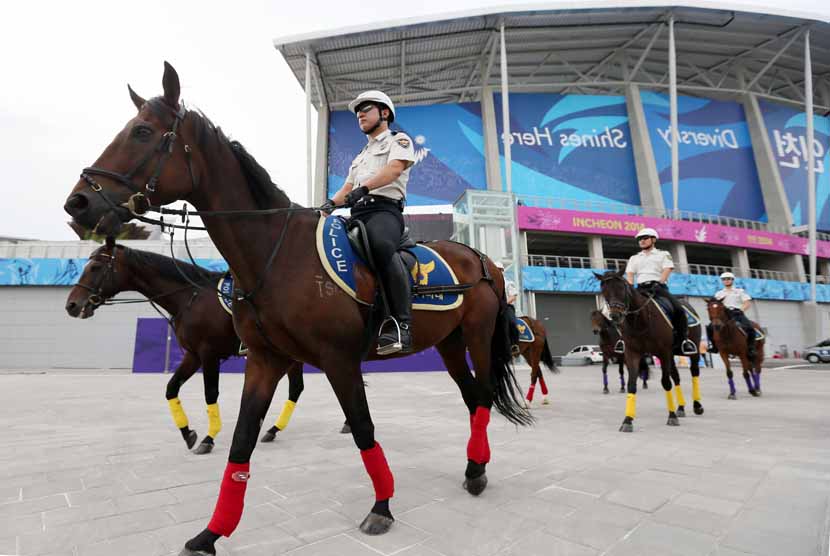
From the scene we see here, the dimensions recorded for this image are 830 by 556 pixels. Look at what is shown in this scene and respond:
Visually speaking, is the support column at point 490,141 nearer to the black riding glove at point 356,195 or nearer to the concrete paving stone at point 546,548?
the black riding glove at point 356,195

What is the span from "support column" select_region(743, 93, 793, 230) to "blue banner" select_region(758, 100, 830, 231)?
3.32 feet

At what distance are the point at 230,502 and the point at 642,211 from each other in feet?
106

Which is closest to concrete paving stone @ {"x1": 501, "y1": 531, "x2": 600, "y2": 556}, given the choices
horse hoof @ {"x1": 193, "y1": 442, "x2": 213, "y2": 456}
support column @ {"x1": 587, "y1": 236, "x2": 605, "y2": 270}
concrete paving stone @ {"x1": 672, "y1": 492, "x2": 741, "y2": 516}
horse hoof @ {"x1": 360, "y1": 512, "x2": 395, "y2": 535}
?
horse hoof @ {"x1": 360, "y1": 512, "x2": 395, "y2": 535}

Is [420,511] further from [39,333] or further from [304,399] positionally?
[39,333]

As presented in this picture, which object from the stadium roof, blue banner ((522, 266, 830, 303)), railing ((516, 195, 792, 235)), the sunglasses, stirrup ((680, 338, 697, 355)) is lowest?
stirrup ((680, 338, 697, 355))

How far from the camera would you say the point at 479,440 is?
3.07 meters

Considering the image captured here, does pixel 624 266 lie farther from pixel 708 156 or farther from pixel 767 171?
pixel 767 171

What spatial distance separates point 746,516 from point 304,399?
8007 millimetres

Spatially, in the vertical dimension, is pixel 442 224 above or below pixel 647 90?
below

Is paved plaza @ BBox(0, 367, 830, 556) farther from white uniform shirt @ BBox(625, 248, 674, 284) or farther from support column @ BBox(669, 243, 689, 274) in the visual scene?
support column @ BBox(669, 243, 689, 274)

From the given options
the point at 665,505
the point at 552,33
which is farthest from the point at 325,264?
the point at 552,33

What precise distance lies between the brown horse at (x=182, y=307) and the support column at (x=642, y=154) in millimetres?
32600

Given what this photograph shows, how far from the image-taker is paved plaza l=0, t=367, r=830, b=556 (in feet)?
7.13

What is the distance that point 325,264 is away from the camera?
7.90 ft
